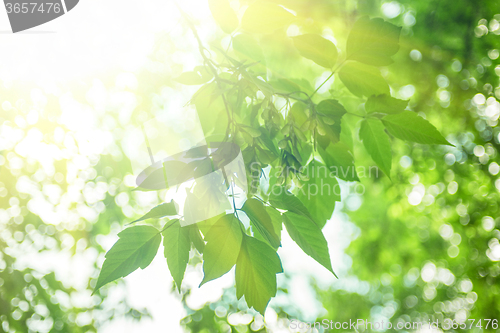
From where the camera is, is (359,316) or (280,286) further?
(359,316)

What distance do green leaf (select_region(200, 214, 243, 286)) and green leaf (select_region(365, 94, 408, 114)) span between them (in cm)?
41

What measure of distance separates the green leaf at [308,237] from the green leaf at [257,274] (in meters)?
0.06

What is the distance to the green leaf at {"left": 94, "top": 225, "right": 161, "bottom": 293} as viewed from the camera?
495 mm

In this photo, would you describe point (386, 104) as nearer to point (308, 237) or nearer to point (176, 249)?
point (308, 237)

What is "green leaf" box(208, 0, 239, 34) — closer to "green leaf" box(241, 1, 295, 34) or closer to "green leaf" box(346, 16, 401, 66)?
"green leaf" box(241, 1, 295, 34)

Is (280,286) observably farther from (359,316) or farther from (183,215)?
(183,215)

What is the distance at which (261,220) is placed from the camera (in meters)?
0.52

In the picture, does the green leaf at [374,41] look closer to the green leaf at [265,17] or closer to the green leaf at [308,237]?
the green leaf at [265,17]

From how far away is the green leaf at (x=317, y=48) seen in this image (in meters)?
0.61

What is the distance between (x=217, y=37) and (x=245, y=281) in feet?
8.53

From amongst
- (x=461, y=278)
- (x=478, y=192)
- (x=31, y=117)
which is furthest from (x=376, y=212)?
(x=31, y=117)

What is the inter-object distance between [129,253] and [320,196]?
1.51 feet

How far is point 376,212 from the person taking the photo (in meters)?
3.95

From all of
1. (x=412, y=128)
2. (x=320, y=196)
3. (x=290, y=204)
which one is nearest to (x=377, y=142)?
(x=412, y=128)
